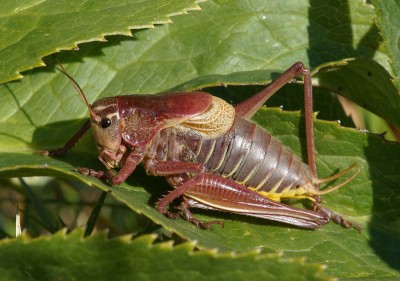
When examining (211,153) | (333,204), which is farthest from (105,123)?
(333,204)

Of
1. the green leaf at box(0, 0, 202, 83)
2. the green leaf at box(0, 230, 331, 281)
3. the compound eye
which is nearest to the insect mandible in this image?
the compound eye

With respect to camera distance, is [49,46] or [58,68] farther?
[58,68]

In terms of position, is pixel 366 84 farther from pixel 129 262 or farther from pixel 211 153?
pixel 129 262

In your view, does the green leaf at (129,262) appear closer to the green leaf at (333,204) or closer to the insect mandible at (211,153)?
the green leaf at (333,204)

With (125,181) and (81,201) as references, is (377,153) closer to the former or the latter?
(125,181)

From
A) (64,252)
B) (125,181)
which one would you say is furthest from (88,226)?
(64,252)

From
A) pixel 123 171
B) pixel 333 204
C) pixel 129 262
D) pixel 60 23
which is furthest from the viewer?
pixel 333 204

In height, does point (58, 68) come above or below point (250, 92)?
above
